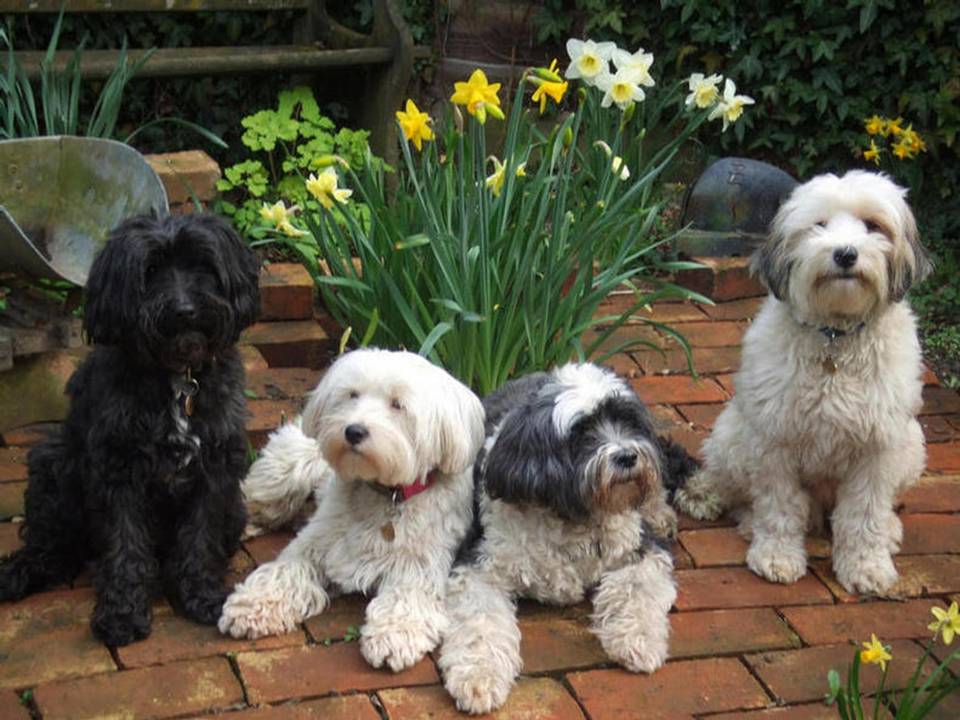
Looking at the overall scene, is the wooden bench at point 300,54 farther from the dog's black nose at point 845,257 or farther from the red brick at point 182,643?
the dog's black nose at point 845,257

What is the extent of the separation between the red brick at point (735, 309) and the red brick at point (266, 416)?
193cm

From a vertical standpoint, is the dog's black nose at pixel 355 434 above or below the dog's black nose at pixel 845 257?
below

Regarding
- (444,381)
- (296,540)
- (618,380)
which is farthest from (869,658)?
(296,540)

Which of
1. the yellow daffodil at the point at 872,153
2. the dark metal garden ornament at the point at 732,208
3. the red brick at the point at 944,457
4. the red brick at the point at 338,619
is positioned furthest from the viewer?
the yellow daffodil at the point at 872,153

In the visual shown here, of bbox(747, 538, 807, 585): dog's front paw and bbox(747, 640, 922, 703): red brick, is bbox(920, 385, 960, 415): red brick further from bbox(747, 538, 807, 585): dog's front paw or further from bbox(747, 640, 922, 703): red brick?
bbox(747, 640, 922, 703): red brick

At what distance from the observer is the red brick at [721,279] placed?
5848mm

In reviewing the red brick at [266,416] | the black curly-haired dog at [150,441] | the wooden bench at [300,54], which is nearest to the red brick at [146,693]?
the black curly-haired dog at [150,441]

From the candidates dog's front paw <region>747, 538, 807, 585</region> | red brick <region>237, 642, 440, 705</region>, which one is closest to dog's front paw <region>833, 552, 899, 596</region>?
dog's front paw <region>747, 538, 807, 585</region>

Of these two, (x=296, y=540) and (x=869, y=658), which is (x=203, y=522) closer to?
(x=296, y=540)

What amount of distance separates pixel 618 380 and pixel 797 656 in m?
0.87

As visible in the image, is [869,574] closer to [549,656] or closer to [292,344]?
[549,656]

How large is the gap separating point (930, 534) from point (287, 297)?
2.40 m

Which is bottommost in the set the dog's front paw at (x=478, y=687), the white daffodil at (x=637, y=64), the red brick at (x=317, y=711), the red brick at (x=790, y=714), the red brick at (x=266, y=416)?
the red brick at (x=266, y=416)

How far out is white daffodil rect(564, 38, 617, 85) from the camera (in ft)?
14.4
